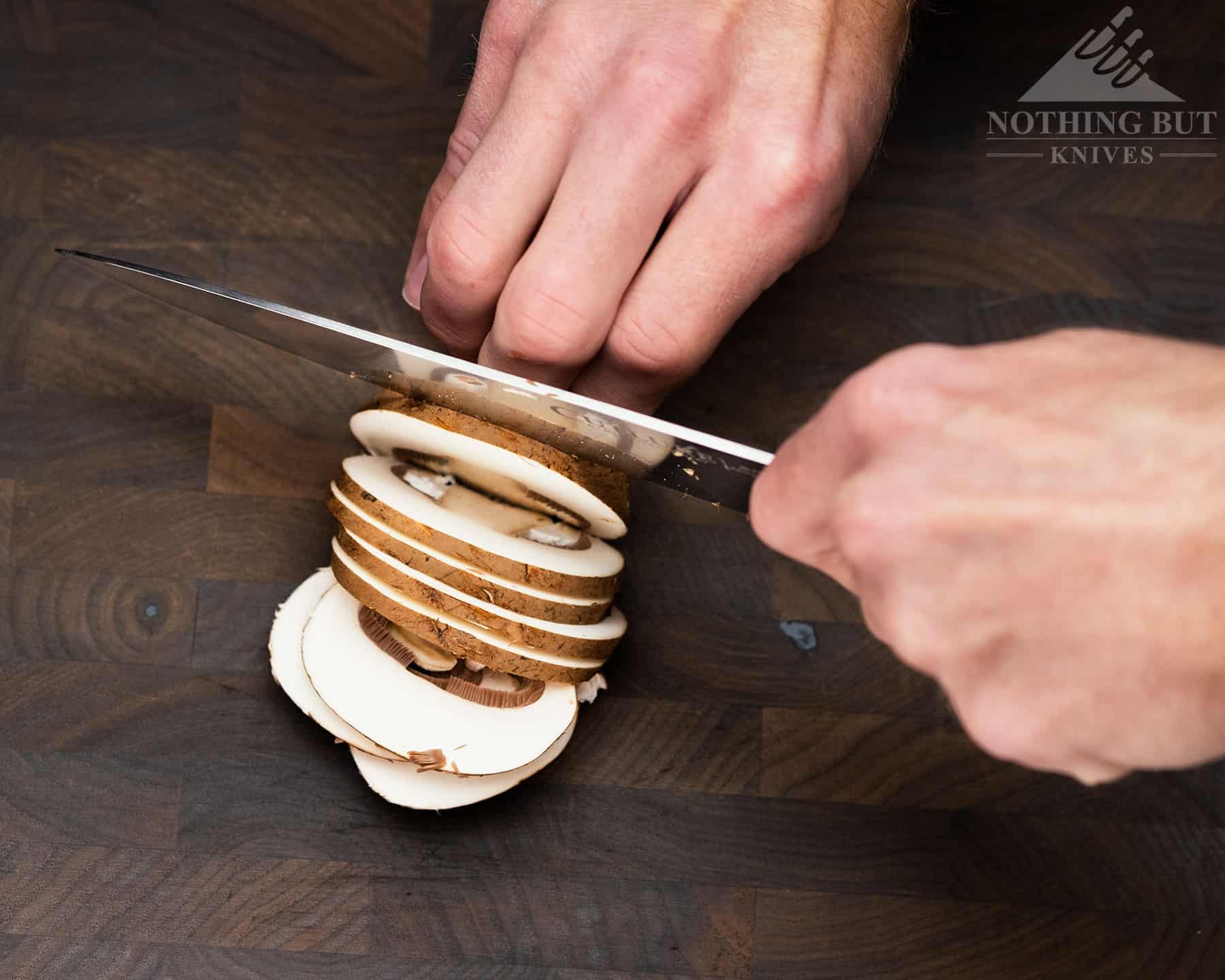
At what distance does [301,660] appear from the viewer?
1.14 metres

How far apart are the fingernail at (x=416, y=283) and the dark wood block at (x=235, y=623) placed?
0.37 metres

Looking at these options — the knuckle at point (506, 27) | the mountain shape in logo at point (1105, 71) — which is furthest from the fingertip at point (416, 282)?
the mountain shape in logo at point (1105, 71)

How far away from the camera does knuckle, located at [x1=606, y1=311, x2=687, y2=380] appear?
920 millimetres

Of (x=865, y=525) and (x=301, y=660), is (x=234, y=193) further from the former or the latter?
(x=865, y=525)

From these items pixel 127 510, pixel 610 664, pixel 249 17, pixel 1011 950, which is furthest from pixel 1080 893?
pixel 249 17

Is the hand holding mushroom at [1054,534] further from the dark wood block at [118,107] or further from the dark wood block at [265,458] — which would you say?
the dark wood block at [118,107]

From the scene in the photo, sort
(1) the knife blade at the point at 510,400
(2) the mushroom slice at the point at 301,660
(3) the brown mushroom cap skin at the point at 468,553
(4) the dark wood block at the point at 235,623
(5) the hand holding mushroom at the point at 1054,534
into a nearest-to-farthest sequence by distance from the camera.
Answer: (5) the hand holding mushroom at the point at 1054,534
(1) the knife blade at the point at 510,400
(3) the brown mushroom cap skin at the point at 468,553
(2) the mushroom slice at the point at 301,660
(4) the dark wood block at the point at 235,623

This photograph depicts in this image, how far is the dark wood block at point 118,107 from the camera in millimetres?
1256

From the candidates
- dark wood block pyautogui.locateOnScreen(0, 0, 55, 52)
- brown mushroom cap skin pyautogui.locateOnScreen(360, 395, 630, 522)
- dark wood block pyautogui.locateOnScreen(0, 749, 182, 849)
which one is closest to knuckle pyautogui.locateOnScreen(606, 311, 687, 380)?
brown mushroom cap skin pyautogui.locateOnScreen(360, 395, 630, 522)

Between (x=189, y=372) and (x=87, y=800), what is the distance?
1.73 feet

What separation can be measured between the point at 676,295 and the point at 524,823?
2.18ft

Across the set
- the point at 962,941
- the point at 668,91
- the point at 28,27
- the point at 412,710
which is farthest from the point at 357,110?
the point at 962,941

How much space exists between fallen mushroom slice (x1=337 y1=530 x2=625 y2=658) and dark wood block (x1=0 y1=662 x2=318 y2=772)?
0.29 meters

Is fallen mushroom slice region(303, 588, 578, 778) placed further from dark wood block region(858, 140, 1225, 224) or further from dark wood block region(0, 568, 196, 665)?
dark wood block region(858, 140, 1225, 224)
